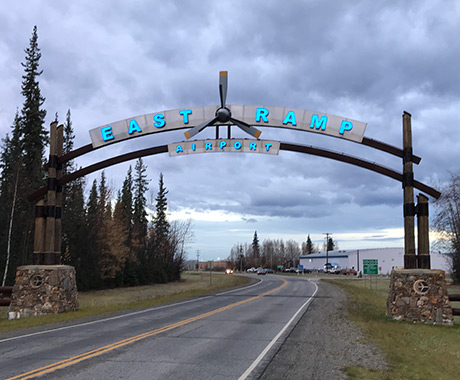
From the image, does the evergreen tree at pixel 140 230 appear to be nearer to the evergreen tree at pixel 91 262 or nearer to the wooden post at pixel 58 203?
the evergreen tree at pixel 91 262

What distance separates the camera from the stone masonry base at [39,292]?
18125 millimetres

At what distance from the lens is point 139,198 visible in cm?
8931

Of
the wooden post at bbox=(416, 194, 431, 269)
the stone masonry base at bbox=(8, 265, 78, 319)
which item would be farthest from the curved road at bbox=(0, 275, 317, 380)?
the wooden post at bbox=(416, 194, 431, 269)

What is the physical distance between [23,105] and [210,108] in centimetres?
3441

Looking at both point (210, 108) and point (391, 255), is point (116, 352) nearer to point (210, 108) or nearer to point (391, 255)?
point (210, 108)

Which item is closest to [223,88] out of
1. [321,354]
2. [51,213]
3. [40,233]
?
[51,213]

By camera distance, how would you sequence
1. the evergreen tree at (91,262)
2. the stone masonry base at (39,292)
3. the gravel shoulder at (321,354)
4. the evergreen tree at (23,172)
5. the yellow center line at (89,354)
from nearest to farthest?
the yellow center line at (89,354) → the gravel shoulder at (321,354) → the stone masonry base at (39,292) → the evergreen tree at (23,172) → the evergreen tree at (91,262)

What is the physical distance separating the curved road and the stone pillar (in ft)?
14.3

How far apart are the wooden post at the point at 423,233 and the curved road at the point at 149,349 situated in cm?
589

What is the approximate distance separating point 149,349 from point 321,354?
4.14 m

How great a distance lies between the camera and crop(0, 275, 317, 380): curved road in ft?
26.4

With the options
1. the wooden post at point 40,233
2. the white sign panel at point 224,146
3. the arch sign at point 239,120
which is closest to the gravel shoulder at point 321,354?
the white sign panel at point 224,146

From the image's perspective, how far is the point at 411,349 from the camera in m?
11.1

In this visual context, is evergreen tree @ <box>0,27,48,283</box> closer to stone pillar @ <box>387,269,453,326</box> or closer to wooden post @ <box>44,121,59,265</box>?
wooden post @ <box>44,121,59,265</box>
